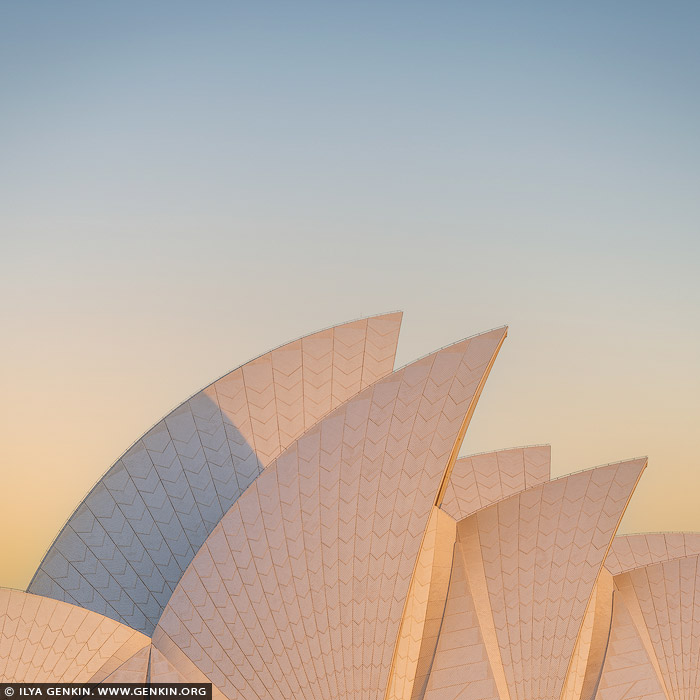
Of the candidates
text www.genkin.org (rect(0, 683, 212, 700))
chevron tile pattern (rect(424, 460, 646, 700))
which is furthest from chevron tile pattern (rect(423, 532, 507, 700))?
text www.genkin.org (rect(0, 683, 212, 700))

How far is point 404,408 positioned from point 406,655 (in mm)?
6161

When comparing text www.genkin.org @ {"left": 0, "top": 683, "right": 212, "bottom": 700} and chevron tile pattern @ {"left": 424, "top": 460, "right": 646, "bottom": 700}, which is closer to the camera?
text www.genkin.org @ {"left": 0, "top": 683, "right": 212, "bottom": 700}

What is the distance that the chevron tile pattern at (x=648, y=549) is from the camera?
85.3 ft

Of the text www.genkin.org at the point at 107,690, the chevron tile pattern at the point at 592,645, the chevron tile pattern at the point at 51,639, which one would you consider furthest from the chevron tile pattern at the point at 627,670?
the chevron tile pattern at the point at 51,639

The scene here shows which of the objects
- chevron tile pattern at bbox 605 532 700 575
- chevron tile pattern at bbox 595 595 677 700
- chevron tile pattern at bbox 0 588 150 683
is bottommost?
chevron tile pattern at bbox 595 595 677 700

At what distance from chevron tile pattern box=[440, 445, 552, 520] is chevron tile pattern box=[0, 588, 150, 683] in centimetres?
1254

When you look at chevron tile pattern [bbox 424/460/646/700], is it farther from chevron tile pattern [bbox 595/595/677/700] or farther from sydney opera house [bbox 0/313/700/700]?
chevron tile pattern [bbox 595/595/677/700]

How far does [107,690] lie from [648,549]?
18386 millimetres

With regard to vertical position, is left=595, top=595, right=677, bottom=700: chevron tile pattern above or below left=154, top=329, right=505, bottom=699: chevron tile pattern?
below

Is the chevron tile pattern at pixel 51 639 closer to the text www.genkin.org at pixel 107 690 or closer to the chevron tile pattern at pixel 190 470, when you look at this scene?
the text www.genkin.org at pixel 107 690

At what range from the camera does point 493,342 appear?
20.2m

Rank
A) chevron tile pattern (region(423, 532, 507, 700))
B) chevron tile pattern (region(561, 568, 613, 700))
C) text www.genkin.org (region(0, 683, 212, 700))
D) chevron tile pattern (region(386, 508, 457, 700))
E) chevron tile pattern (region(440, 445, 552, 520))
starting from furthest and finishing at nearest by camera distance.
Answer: chevron tile pattern (region(440, 445, 552, 520)) → chevron tile pattern (region(561, 568, 613, 700)) → chevron tile pattern (region(423, 532, 507, 700)) → chevron tile pattern (region(386, 508, 457, 700)) → text www.genkin.org (region(0, 683, 212, 700))

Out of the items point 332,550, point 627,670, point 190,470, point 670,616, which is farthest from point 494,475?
point 190,470

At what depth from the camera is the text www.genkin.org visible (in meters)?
17.3
